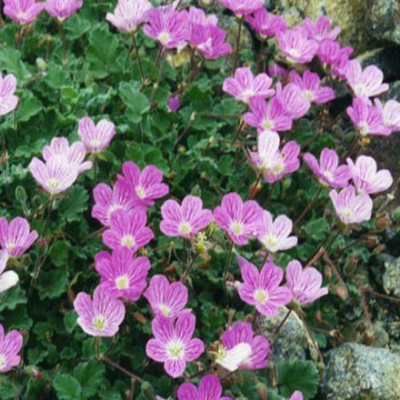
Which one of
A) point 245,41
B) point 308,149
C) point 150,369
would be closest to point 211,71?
point 245,41

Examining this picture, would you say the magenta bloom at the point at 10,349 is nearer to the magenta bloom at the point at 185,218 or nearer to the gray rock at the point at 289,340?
the magenta bloom at the point at 185,218

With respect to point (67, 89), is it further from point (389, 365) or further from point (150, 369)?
point (389, 365)

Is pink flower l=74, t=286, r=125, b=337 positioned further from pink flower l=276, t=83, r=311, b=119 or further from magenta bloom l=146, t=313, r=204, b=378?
pink flower l=276, t=83, r=311, b=119

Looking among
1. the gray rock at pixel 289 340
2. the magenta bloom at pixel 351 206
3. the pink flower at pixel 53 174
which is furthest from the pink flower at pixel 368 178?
the pink flower at pixel 53 174

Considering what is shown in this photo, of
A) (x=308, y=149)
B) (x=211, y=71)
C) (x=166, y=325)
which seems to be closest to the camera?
(x=166, y=325)

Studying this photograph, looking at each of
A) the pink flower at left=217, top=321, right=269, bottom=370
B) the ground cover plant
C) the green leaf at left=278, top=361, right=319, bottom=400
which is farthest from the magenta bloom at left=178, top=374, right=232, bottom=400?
the green leaf at left=278, top=361, right=319, bottom=400
